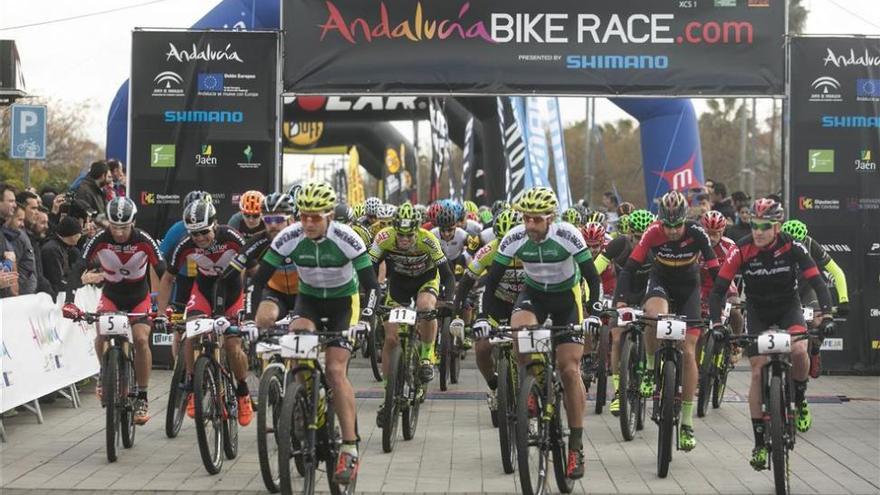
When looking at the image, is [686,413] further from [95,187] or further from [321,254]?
[95,187]

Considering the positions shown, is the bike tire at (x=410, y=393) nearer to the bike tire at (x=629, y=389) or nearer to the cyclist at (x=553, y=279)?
the cyclist at (x=553, y=279)

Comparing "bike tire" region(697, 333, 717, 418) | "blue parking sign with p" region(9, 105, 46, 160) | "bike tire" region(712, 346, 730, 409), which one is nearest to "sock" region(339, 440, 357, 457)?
"bike tire" region(697, 333, 717, 418)

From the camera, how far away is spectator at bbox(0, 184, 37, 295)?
1328 centimetres

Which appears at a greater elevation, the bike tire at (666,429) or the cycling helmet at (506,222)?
the cycling helmet at (506,222)

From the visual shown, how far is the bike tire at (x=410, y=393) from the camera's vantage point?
38.1 ft

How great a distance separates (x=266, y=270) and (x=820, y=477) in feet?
14.5

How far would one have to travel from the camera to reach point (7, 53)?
17922 mm

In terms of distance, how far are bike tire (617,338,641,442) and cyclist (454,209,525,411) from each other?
3.58 feet

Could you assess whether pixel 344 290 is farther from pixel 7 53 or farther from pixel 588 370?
pixel 7 53

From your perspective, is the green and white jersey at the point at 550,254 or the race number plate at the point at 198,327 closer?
the green and white jersey at the point at 550,254

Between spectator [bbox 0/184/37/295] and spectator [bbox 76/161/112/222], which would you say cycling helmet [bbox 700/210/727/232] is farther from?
spectator [bbox 76/161/112/222]

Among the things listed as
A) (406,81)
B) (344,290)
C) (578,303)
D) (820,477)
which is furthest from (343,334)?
(406,81)

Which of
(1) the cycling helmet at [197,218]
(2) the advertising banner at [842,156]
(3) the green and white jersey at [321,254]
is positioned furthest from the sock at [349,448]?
(2) the advertising banner at [842,156]

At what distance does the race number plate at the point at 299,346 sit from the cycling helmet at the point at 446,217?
6426mm
